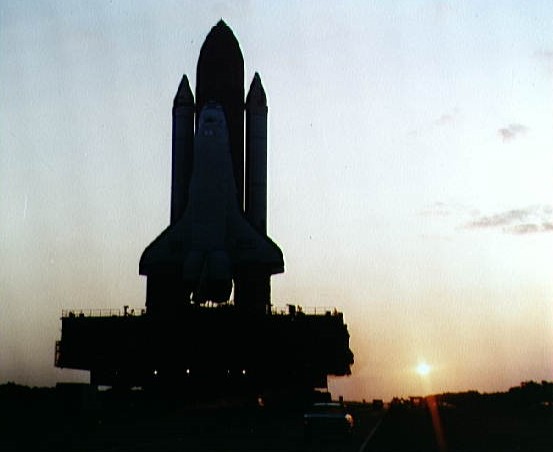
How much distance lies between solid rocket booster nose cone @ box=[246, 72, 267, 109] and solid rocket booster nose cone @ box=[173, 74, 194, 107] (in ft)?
13.6

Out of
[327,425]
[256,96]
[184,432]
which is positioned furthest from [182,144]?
[327,425]

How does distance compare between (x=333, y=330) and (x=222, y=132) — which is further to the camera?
(x=333, y=330)

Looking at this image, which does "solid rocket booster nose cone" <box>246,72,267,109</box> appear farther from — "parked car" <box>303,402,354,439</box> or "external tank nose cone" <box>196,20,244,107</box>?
"parked car" <box>303,402,354,439</box>

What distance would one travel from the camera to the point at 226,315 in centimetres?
5938

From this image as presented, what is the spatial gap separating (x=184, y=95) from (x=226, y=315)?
1597cm

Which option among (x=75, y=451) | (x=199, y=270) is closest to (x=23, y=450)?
(x=75, y=451)

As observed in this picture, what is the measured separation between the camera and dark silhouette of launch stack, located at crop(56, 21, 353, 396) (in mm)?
55438

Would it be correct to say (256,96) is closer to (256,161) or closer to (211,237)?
(256,161)

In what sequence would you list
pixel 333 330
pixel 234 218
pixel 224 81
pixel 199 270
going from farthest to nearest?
1. pixel 333 330
2. pixel 224 81
3. pixel 234 218
4. pixel 199 270

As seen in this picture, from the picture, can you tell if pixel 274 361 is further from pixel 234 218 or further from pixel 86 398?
pixel 86 398

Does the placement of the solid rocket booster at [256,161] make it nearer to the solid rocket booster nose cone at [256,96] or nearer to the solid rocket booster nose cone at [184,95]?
the solid rocket booster nose cone at [256,96]

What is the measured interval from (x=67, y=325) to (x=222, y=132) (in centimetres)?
2384

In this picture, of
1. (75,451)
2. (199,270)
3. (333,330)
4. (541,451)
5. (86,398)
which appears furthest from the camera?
(333,330)

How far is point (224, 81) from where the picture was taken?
5834 cm
